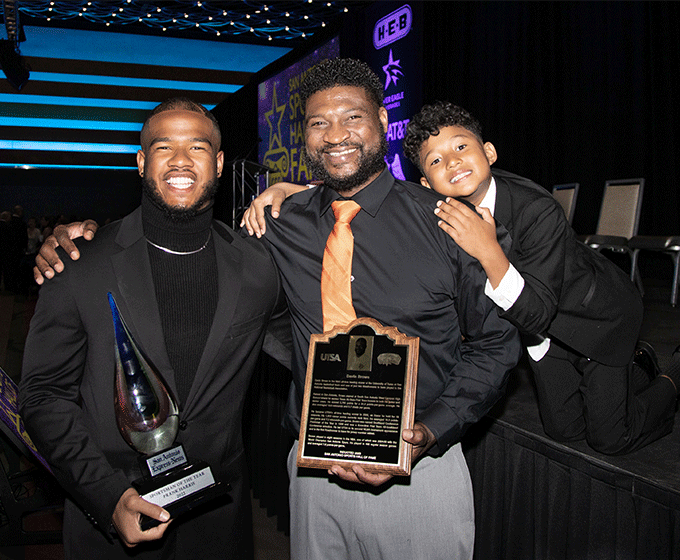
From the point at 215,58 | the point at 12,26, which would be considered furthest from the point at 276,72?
the point at 12,26

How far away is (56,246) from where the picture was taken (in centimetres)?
149

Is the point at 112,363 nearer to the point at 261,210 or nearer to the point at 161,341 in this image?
the point at 161,341

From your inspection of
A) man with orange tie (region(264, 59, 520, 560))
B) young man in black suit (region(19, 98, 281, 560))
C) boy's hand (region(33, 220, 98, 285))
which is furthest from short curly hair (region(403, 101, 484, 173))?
boy's hand (region(33, 220, 98, 285))

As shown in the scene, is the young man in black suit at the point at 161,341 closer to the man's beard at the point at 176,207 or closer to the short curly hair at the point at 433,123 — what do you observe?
the man's beard at the point at 176,207

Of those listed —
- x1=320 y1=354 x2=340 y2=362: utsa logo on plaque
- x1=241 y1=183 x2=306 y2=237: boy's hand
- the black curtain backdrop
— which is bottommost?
x1=320 y1=354 x2=340 y2=362: utsa logo on plaque

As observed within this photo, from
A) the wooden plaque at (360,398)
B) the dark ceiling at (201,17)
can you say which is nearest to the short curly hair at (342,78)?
the wooden plaque at (360,398)

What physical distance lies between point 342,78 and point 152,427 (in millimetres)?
1062

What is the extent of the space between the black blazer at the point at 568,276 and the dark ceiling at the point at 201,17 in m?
7.14

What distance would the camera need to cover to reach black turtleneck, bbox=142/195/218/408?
1.50m

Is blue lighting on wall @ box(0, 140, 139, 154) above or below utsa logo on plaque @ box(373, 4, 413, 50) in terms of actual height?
above

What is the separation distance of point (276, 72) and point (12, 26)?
5.36m

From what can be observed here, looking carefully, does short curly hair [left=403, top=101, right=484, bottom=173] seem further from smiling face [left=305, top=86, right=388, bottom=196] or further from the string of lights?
the string of lights

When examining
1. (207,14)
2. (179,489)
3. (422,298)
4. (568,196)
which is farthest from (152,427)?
(207,14)

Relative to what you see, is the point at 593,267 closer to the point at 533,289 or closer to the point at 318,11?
the point at 533,289
